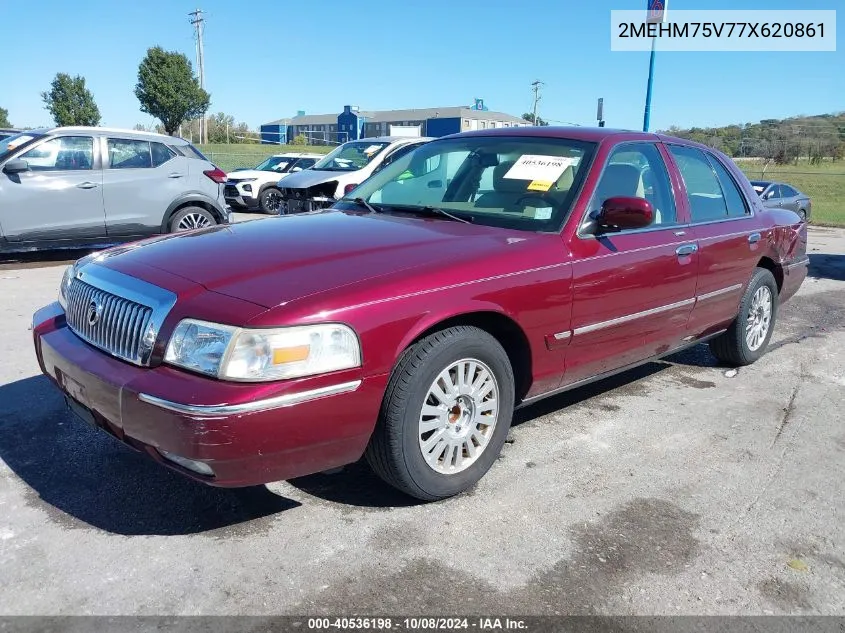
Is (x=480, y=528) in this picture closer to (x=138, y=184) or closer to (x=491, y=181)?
(x=491, y=181)

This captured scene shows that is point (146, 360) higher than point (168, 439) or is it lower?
higher

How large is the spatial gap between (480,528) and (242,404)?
117 centimetres

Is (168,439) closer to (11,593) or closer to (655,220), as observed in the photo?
(11,593)

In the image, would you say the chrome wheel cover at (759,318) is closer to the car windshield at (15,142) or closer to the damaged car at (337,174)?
the damaged car at (337,174)

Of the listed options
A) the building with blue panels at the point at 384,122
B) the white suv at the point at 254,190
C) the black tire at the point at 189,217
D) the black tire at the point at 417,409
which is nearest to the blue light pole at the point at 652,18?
the white suv at the point at 254,190

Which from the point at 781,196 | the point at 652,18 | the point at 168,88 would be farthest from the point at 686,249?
the point at 168,88

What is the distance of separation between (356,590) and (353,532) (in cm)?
41

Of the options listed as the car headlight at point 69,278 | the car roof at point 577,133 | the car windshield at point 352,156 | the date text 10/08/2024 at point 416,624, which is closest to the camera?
the date text 10/08/2024 at point 416,624

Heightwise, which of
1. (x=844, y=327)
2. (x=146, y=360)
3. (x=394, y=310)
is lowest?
(x=844, y=327)

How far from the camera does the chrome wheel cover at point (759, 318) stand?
210 inches

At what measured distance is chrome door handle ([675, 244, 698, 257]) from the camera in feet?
13.8

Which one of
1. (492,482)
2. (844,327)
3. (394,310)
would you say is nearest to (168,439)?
(394,310)

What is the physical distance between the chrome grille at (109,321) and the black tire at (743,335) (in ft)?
13.4

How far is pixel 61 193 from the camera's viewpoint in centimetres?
856
